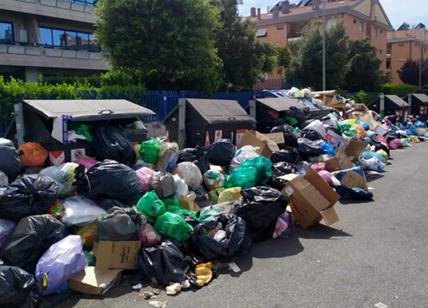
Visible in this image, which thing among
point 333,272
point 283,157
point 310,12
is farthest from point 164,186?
point 310,12

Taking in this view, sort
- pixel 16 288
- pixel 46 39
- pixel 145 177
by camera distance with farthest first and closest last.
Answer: pixel 46 39, pixel 145 177, pixel 16 288

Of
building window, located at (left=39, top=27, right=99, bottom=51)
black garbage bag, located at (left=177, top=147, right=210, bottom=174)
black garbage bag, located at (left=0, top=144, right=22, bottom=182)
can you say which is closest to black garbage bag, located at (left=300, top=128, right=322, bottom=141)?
black garbage bag, located at (left=177, top=147, right=210, bottom=174)

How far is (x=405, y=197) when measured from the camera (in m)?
6.74

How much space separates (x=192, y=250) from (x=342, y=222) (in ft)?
7.07

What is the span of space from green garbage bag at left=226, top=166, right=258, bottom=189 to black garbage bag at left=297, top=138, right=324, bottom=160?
2550 mm

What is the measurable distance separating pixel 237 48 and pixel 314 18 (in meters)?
25.8

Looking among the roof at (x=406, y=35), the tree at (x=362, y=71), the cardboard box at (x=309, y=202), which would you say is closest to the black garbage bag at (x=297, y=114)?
the cardboard box at (x=309, y=202)

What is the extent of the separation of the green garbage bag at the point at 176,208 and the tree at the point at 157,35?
619cm

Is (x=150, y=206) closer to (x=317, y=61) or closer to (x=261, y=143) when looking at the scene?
(x=261, y=143)

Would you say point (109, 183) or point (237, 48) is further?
point (237, 48)

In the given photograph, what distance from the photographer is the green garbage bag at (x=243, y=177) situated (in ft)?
18.9

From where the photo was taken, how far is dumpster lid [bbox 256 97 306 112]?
33.3ft

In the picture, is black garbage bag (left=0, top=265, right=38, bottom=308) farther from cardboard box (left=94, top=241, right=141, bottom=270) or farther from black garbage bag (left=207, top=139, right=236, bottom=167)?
black garbage bag (left=207, top=139, right=236, bottom=167)

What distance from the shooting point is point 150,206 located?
4.32 metres
